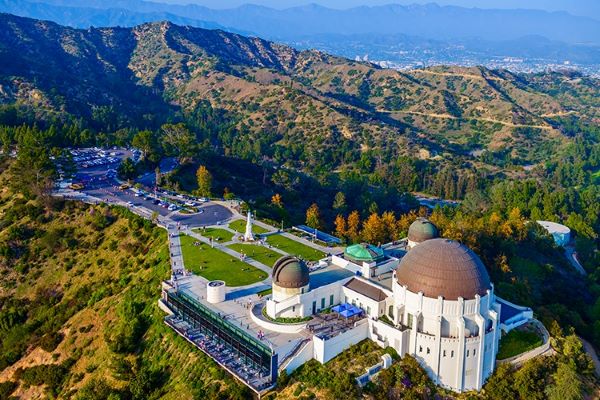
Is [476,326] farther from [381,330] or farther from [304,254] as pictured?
[304,254]

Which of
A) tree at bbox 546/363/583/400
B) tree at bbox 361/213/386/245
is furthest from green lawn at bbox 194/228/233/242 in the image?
tree at bbox 546/363/583/400

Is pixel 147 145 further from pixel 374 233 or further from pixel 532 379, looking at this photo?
pixel 532 379

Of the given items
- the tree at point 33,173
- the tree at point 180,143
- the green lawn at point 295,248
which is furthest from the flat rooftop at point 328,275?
the tree at point 180,143

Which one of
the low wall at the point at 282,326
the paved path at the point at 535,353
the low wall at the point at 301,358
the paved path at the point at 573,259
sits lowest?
the paved path at the point at 573,259

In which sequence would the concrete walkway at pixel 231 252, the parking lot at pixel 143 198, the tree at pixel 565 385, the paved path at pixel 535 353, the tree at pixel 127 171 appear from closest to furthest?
the tree at pixel 565 385, the paved path at pixel 535 353, the concrete walkway at pixel 231 252, the parking lot at pixel 143 198, the tree at pixel 127 171

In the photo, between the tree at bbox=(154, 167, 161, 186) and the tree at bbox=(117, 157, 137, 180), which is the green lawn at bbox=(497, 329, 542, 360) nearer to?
the tree at bbox=(154, 167, 161, 186)

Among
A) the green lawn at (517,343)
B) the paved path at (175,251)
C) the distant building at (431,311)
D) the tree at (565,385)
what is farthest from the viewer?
the paved path at (175,251)

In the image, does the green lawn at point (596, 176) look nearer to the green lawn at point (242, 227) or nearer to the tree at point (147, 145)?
the tree at point (147, 145)
